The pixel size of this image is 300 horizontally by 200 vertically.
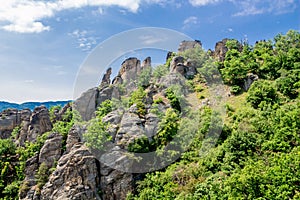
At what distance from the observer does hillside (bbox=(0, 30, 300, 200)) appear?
20891 mm

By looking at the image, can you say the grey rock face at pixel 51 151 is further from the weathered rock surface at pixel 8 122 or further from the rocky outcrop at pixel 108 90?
the weathered rock surface at pixel 8 122

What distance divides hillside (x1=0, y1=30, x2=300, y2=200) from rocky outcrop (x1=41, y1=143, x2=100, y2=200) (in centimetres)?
9

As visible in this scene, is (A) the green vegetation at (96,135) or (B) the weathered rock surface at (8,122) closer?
(A) the green vegetation at (96,135)

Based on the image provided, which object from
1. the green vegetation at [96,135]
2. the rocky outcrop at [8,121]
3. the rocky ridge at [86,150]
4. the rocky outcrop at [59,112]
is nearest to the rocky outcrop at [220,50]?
the rocky ridge at [86,150]

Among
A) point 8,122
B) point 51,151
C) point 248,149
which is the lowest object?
point 51,151

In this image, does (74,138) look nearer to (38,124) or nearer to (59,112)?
(38,124)

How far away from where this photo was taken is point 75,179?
25.7 meters

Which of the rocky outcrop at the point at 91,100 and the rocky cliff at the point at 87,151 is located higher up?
the rocky outcrop at the point at 91,100

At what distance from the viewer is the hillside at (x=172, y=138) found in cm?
2089

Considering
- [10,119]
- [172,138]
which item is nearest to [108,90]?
[172,138]

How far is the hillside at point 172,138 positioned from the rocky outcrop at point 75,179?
0.09 meters

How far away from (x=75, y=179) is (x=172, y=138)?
10.2 meters

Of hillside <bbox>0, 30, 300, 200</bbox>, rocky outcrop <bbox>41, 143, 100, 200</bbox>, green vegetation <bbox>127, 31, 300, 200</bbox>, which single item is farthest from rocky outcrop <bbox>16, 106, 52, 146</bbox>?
green vegetation <bbox>127, 31, 300, 200</bbox>

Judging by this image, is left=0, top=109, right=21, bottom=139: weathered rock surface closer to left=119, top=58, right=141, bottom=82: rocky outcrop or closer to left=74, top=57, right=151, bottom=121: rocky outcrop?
left=74, top=57, right=151, bottom=121: rocky outcrop
